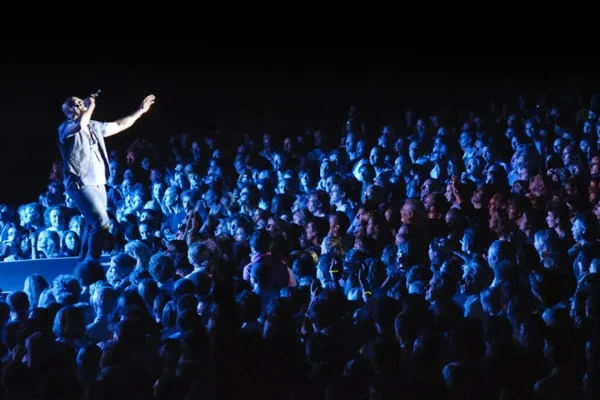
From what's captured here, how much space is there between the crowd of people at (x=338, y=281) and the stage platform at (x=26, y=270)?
458 millimetres

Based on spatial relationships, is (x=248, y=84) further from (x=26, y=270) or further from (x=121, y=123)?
(x=26, y=270)

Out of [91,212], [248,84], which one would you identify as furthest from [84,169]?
[248,84]

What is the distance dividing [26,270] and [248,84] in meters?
9.46

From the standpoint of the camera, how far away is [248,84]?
56.6 ft

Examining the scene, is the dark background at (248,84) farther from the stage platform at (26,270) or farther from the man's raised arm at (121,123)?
the stage platform at (26,270)

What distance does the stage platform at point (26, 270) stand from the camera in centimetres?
829

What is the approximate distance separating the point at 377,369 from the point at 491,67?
1266 cm

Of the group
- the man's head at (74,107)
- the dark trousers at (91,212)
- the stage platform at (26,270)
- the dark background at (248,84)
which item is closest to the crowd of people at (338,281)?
the dark trousers at (91,212)

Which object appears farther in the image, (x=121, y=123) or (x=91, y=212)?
(x=121, y=123)

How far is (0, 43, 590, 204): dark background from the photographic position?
15.5 metres

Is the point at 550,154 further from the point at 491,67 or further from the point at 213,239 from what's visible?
the point at 491,67

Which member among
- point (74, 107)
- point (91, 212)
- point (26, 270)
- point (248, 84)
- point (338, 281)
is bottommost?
point (338, 281)

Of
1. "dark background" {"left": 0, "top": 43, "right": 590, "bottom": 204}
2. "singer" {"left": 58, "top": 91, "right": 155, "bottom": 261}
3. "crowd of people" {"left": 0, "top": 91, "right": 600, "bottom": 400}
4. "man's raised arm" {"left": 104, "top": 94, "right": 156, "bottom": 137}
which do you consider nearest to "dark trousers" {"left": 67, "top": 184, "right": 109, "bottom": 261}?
"singer" {"left": 58, "top": 91, "right": 155, "bottom": 261}

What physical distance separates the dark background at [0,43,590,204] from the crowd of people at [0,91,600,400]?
14.9ft
